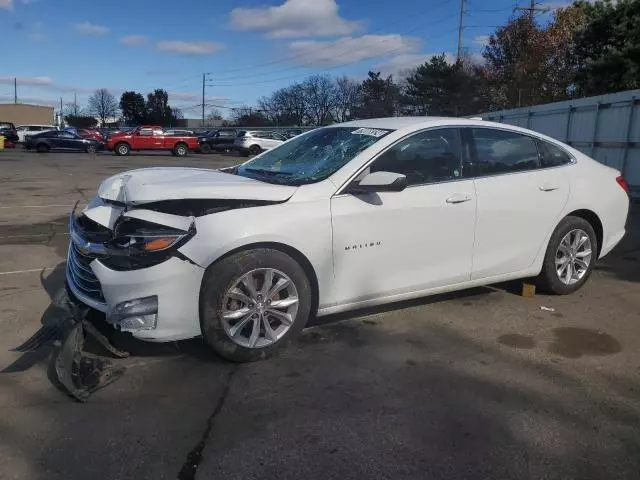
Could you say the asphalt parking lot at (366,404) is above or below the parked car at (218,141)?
below

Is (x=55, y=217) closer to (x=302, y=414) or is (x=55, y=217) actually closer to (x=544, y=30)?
(x=302, y=414)

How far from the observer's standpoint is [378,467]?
105 inches

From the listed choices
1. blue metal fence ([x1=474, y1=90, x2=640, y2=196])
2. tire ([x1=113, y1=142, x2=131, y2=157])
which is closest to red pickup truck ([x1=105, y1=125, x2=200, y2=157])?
tire ([x1=113, y1=142, x2=131, y2=157])

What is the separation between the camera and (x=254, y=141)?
34.2m

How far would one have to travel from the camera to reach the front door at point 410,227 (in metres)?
4.02

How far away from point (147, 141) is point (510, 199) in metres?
31.9

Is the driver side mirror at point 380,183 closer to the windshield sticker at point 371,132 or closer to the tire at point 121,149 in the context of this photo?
the windshield sticker at point 371,132

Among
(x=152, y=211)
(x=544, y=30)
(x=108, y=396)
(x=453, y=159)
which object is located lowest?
(x=108, y=396)

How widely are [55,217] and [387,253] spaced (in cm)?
753

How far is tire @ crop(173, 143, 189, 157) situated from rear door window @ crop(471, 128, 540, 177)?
102 ft

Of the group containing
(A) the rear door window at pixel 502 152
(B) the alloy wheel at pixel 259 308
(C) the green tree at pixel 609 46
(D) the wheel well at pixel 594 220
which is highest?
(C) the green tree at pixel 609 46

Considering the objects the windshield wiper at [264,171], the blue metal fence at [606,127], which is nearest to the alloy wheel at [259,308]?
the windshield wiper at [264,171]

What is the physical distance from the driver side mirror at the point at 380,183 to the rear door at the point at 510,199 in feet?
2.97

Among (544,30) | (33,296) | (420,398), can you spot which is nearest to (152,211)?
(420,398)
